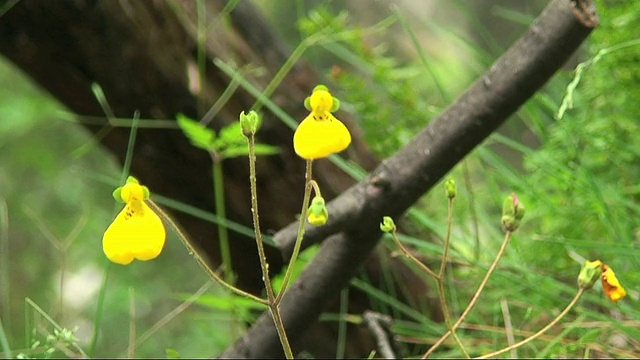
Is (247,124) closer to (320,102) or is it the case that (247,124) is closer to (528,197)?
(320,102)

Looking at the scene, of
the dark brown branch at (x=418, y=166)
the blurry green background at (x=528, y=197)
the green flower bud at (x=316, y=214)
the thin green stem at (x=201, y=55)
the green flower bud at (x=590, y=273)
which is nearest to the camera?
the green flower bud at (x=316, y=214)

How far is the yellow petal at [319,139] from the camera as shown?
48 cm

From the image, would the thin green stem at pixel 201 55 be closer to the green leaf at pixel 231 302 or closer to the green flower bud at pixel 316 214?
the green leaf at pixel 231 302

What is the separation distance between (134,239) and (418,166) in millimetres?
370

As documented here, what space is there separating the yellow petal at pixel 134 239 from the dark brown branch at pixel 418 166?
0.82ft

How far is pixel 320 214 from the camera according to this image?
1.57 ft

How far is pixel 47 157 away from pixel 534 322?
2257 millimetres

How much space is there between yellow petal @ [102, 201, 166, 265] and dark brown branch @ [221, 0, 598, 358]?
250 mm

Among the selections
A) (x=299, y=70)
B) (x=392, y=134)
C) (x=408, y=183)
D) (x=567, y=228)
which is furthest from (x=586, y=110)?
(x=408, y=183)

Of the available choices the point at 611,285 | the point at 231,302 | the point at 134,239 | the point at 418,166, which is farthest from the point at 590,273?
the point at 231,302

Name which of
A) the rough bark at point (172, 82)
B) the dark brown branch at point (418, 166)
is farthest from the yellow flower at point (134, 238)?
the rough bark at point (172, 82)

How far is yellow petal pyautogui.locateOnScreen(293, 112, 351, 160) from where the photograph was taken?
0.48m

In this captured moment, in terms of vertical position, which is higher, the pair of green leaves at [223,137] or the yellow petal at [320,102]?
the pair of green leaves at [223,137]

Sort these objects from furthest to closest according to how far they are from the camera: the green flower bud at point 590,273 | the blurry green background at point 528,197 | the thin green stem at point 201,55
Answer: the thin green stem at point 201,55 < the blurry green background at point 528,197 < the green flower bud at point 590,273
